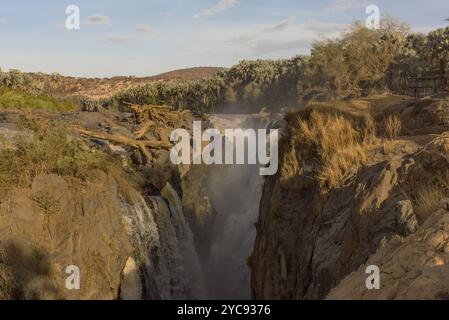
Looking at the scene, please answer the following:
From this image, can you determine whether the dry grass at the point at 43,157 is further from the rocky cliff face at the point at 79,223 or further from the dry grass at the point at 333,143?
the dry grass at the point at 333,143

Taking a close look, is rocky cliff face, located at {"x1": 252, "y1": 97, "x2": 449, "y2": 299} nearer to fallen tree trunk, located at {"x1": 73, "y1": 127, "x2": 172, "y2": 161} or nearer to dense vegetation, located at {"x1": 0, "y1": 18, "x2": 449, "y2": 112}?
fallen tree trunk, located at {"x1": 73, "y1": 127, "x2": 172, "y2": 161}

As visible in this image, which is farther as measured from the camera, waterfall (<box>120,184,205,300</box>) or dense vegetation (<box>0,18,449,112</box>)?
dense vegetation (<box>0,18,449,112</box>)

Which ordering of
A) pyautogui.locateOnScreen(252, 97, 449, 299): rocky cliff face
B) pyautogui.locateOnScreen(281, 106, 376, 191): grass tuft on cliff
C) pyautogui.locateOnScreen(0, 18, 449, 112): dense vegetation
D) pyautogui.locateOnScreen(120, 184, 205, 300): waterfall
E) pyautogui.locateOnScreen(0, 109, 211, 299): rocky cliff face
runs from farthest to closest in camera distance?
pyautogui.locateOnScreen(0, 18, 449, 112): dense vegetation, pyautogui.locateOnScreen(120, 184, 205, 300): waterfall, pyautogui.locateOnScreen(281, 106, 376, 191): grass tuft on cliff, pyautogui.locateOnScreen(0, 109, 211, 299): rocky cliff face, pyautogui.locateOnScreen(252, 97, 449, 299): rocky cliff face

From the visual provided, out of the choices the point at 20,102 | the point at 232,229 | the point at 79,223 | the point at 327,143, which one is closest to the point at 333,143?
the point at 327,143

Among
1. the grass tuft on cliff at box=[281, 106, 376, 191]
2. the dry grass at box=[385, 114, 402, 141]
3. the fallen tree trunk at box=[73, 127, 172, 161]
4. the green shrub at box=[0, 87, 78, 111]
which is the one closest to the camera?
the grass tuft on cliff at box=[281, 106, 376, 191]

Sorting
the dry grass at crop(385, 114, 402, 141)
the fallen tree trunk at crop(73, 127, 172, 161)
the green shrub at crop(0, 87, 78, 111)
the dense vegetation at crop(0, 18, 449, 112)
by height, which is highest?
the dense vegetation at crop(0, 18, 449, 112)

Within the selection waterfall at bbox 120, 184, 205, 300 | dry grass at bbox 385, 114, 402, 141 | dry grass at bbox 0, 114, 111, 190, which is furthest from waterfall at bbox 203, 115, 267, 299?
dry grass at bbox 385, 114, 402, 141

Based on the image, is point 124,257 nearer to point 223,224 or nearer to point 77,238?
point 77,238

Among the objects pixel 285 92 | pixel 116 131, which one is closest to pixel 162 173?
pixel 116 131
